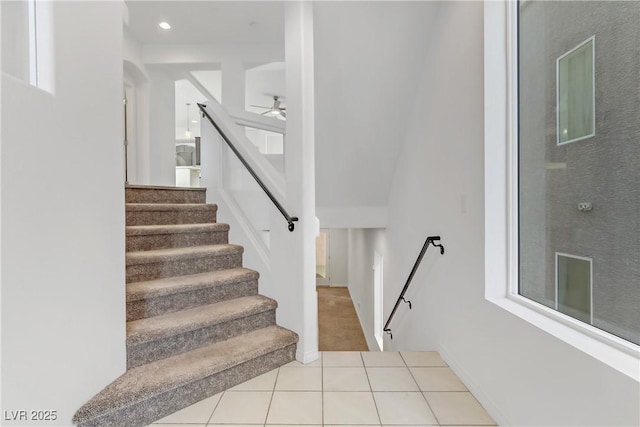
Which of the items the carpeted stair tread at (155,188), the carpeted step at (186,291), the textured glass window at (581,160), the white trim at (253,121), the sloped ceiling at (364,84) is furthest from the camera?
the white trim at (253,121)

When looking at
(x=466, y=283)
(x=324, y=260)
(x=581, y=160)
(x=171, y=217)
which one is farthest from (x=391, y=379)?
(x=324, y=260)

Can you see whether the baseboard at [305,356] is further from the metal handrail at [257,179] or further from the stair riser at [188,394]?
the metal handrail at [257,179]

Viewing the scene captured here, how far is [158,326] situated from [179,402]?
44 cm

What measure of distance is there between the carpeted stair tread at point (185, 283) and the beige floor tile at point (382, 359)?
42.9 inches

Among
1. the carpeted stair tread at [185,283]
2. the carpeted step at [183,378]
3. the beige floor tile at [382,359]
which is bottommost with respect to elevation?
the beige floor tile at [382,359]

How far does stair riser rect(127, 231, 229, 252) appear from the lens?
7.67 feet

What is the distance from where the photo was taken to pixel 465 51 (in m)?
1.97

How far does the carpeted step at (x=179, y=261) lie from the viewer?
2.12 m

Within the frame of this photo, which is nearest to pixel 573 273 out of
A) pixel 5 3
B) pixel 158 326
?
pixel 158 326

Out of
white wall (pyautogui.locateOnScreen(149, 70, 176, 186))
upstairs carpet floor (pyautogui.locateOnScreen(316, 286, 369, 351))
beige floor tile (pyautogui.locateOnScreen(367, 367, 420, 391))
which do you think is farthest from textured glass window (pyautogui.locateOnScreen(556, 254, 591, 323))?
white wall (pyautogui.locateOnScreen(149, 70, 176, 186))

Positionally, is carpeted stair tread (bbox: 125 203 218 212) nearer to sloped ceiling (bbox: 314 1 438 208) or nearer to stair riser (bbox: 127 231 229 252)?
stair riser (bbox: 127 231 229 252)

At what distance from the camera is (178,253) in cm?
229

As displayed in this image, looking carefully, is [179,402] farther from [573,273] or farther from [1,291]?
[573,273]

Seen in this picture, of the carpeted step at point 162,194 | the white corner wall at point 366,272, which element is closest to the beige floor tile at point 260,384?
the carpeted step at point 162,194
